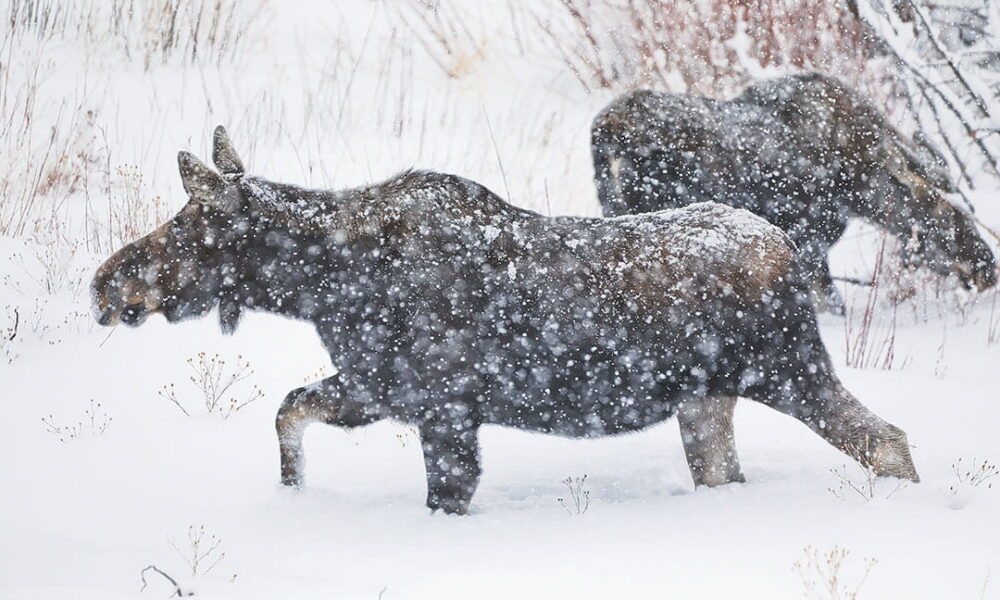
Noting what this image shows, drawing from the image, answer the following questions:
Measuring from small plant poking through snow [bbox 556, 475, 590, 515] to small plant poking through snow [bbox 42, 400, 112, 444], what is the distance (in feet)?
7.96

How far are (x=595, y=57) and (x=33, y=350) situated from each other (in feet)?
24.7

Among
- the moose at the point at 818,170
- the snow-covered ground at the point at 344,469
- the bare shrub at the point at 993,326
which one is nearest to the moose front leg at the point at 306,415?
the snow-covered ground at the point at 344,469

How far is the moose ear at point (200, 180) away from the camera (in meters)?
4.21

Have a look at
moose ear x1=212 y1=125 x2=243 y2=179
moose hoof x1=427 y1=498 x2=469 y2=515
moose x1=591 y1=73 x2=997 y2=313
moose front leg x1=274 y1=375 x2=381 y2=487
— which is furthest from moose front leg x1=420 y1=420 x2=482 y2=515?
moose x1=591 y1=73 x2=997 y2=313

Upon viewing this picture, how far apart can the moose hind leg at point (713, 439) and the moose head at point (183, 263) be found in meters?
2.12

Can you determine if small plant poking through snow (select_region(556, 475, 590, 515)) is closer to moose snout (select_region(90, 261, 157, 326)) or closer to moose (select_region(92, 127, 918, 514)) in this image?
moose (select_region(92, 127, 918, 514))

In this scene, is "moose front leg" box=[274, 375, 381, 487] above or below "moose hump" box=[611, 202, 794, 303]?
below

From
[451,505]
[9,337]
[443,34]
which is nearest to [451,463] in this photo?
[451,505]

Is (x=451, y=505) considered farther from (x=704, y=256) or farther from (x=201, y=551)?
(x=704, y=256)

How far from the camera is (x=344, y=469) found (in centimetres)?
503

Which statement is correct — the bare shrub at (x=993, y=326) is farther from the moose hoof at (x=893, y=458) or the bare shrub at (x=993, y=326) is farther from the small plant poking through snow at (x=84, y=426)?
the small plant poking through snow at (x=84, y=426)

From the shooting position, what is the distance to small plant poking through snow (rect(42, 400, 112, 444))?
5.27 metres

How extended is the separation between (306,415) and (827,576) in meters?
2.29

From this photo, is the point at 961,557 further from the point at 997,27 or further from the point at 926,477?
the point at 997,27
